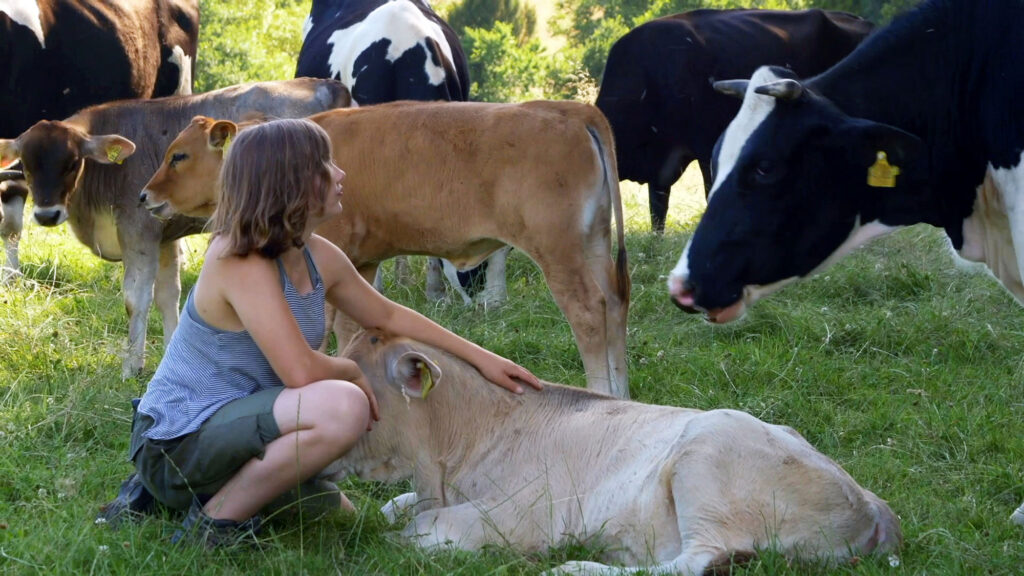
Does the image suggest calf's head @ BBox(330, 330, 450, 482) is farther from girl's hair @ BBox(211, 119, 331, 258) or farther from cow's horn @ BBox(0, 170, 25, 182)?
cow's horn @ BBox(0, 170, 25, 182)

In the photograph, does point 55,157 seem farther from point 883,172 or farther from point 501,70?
point 501,70

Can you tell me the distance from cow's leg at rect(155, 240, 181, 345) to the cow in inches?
176

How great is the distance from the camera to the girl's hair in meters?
3.95

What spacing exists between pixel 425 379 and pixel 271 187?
825 millimetres

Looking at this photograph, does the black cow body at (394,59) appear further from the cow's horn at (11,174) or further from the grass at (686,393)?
the cow's horn at (11,174)

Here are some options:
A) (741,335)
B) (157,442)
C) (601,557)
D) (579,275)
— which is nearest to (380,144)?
(579,275)

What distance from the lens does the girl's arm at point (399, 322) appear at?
14.6 ft

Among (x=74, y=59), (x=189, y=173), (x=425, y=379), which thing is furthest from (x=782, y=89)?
(x=74, y=59)

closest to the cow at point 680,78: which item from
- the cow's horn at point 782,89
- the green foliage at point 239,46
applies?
the cow's horn at point 782,89

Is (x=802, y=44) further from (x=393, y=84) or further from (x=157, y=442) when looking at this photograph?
(x=157, y=442)

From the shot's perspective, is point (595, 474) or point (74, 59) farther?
point (74, 59)

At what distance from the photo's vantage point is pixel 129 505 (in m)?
4.24

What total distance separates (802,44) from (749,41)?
0.53 m

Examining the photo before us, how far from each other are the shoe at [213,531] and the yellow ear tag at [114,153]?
3682 mm
